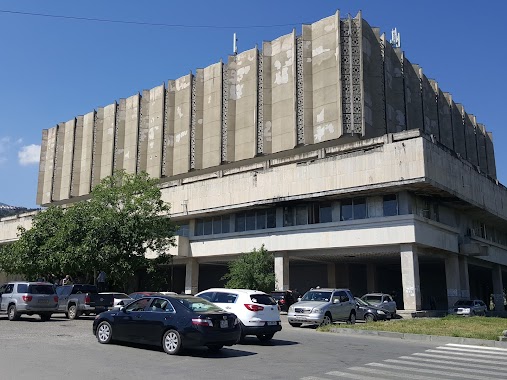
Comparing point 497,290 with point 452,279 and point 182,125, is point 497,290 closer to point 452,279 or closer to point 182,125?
point 452,279

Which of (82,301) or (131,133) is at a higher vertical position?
(131,133)

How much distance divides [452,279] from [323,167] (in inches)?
536

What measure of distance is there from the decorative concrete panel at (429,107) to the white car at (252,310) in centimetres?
4586

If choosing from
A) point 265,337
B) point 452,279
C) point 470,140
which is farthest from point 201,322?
point 470,140

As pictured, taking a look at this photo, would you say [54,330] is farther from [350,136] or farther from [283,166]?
[350,136]

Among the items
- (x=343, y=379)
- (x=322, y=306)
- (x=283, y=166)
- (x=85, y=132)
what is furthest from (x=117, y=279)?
(x=85, y=132)

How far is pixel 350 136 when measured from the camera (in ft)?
146

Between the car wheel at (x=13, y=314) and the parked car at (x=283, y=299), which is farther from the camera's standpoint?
the parked car at (x=283, y=299)

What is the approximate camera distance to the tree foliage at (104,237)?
33250 millimetres

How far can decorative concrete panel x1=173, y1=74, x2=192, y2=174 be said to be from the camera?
187 feet

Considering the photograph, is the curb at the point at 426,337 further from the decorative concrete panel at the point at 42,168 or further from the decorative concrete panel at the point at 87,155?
the decorative concrete panel at the point at 42,168

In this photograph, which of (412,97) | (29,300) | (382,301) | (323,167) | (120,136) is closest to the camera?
(29,300)

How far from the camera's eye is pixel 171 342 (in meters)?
12.5

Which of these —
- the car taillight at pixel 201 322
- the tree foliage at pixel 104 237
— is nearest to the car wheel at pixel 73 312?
the tree foliage at pixel 104 237
